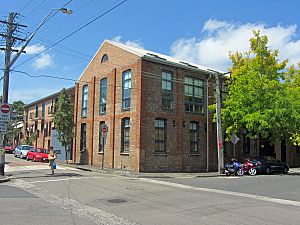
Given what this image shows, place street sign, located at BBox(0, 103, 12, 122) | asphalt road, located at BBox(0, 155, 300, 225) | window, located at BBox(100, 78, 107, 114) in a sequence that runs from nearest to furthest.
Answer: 1. asphalt road, located at BBox(0, 155, 300, 225)
2. street sign, located at BBox(0, 103, 12, 122)
3. window, located at BBox(100, 78, 107, 114)

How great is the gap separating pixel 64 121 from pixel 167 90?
11186 mm

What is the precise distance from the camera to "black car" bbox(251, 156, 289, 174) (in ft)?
81.8

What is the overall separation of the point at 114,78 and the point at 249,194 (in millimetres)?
16325

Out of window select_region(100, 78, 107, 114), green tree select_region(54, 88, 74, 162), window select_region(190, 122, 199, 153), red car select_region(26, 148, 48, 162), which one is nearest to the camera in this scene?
window select_region(190, 122, 199, 153)

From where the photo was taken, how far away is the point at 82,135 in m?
31.7

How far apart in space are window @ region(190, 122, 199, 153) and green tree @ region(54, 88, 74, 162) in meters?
11.8

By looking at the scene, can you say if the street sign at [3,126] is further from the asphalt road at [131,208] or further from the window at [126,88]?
the window at [126,88]

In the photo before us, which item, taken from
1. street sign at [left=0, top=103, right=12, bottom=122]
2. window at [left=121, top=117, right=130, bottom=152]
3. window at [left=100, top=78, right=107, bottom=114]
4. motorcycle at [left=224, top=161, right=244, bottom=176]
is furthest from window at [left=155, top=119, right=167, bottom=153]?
street sign at [left=0, top=103, right=12, bottom=122]

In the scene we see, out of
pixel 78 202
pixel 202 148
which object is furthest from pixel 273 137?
pixel 78 202

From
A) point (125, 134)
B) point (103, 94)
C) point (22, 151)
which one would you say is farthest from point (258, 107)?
point (22, 151)

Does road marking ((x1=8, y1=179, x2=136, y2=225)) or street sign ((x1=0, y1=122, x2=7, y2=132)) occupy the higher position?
street sign ((x1=0, y1=122, x2=7, y2=132))

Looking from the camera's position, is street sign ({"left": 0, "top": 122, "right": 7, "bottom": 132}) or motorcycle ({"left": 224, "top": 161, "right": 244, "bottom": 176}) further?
motorcycle ({"left": 224, "top": 161, "right": 244, "bottom": 176})

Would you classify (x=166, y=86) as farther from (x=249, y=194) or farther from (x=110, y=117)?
(x=249, y=194)

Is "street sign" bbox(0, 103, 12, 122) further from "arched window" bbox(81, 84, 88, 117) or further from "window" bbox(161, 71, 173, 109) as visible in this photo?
"arched window" bbox(81, 84, 88, 117)
